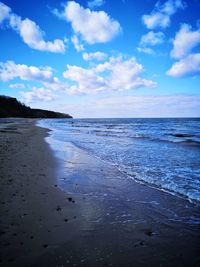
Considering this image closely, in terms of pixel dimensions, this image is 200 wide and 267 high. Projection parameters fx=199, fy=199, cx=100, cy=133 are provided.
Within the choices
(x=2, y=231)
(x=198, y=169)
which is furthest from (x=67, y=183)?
(x=198, y=169)

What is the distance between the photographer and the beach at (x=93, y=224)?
2912 millimetres

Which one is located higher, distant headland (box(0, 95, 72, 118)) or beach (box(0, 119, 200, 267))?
distant headland (box(0, 95, 72, 118))

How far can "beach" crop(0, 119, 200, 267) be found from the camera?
2.91m

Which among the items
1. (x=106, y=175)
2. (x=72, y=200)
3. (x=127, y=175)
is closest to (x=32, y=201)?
(x=72, y=200)

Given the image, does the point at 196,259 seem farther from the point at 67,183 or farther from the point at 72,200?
the point at 67,183

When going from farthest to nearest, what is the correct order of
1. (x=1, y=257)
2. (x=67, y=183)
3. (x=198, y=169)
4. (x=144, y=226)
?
(x=198, y=169) → (x=67, y=183) → (x=144, y=226) → (x=1, y=257)

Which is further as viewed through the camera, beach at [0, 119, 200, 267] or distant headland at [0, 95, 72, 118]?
distant headland at [0, 95, 72, 118]

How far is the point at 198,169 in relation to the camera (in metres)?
8.71

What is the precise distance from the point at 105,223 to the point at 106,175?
373 centimetres

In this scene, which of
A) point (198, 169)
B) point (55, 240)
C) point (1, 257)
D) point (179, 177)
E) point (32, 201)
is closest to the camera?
point (1, 257)

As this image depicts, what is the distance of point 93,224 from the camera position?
3.89 m

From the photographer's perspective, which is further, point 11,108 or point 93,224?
point 11,108

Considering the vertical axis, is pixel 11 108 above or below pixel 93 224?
above

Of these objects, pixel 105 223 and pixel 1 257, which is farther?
pixel 105 223
